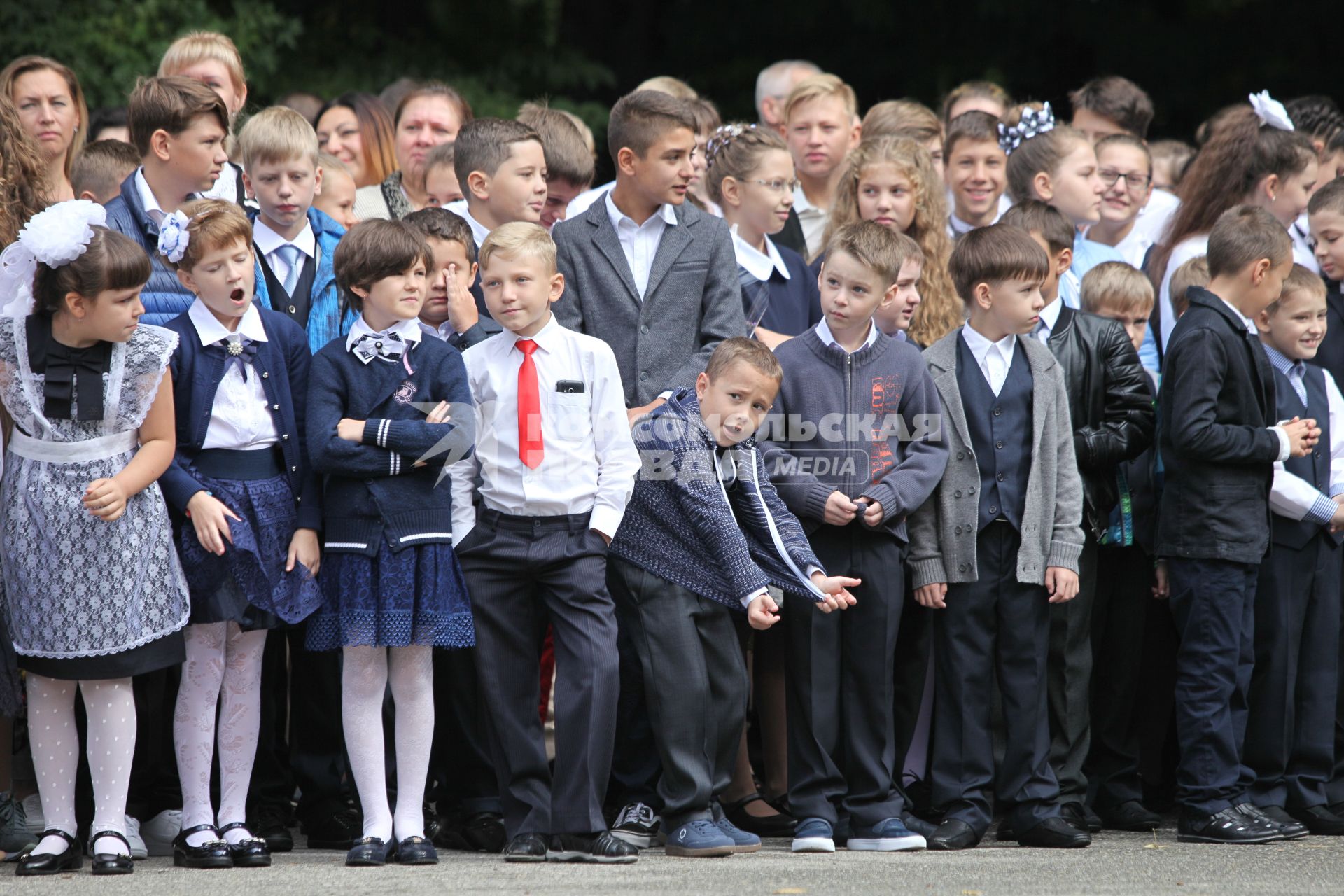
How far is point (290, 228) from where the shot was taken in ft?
19.1

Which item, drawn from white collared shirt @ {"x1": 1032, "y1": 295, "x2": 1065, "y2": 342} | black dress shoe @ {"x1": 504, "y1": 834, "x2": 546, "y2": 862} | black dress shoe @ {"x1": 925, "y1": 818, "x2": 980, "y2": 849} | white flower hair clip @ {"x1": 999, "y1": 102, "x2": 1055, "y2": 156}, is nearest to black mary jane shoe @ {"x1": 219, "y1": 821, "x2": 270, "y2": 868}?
black dress shoe @ {"x1": 504, "y1": 834, "x2": 546, "y2": 862}

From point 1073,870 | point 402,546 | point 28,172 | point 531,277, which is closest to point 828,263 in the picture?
point 531,277

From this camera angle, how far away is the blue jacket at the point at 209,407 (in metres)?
5.01

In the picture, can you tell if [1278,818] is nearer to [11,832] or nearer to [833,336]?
[833,336]

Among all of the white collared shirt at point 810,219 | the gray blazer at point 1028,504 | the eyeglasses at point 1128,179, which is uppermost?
the eyeglasses at point 1128,179

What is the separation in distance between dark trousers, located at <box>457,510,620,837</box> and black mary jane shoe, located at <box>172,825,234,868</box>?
89 centimetres

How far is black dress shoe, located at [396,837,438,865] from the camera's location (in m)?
4.95

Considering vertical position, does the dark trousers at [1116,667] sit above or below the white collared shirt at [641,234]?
below

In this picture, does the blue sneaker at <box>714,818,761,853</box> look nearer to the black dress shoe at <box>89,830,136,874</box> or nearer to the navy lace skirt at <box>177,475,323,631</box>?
the navy lace skirt at <box>177,475,323,631</box>

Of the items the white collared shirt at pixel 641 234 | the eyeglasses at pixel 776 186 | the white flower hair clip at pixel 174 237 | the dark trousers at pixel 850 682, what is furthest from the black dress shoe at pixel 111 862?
the eyeglasses at pixel 776 186

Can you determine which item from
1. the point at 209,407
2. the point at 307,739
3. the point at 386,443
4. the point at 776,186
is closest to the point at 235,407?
the point at 209,407

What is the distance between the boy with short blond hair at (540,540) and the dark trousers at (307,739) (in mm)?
572

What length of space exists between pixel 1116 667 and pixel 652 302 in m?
2.22

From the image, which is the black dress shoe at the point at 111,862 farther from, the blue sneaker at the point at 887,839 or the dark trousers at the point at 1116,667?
the dark trousers at the point at 1116,667
